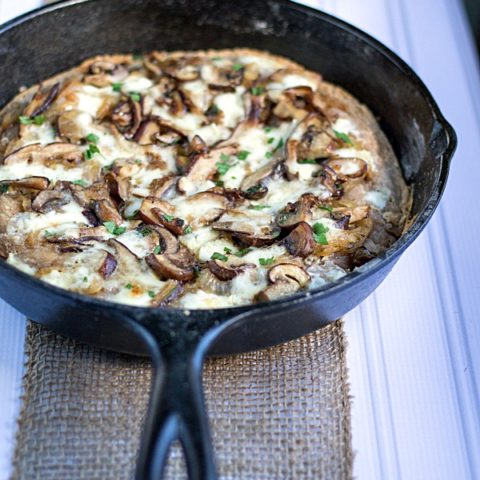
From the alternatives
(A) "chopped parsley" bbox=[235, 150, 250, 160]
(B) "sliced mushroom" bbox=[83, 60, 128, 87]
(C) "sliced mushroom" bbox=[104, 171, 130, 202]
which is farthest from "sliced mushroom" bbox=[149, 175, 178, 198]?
(B) "sliced mushroom" bbox=[83, 60, 128, 87]

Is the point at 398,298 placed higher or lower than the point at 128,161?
lower

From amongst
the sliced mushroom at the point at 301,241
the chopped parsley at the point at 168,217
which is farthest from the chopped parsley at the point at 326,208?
the chopped parsley at the point at 168,217

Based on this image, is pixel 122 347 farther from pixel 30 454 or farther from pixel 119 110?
pixel 119 110

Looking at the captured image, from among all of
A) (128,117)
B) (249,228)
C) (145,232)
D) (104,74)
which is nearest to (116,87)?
(104,74)

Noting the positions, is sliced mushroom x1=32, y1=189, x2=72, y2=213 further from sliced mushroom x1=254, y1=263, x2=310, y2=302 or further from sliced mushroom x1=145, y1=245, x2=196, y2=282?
sliced mushroom x1=254, y1=263, x2=310, y2=302

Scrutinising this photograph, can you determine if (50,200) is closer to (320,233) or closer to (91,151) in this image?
(91,151)

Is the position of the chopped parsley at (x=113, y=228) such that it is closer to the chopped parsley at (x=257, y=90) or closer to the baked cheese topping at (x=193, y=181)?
the baked cheese topping at (x=193, y=181)

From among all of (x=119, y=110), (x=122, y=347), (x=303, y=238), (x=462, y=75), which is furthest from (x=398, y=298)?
(x=462, y=75)
